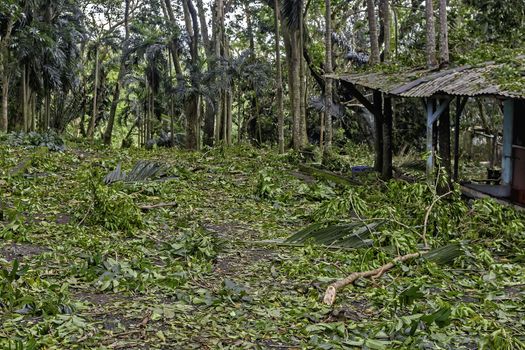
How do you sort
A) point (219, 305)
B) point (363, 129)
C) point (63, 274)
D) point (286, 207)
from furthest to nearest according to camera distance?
1. point (363, 129)
2. point (286, 207)
3. point (63, 274)
4. point (219, 305)

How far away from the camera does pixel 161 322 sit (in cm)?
497

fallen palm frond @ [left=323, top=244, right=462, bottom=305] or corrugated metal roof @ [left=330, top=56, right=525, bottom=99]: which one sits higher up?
corrugated metal roof @ [left=330, top=56, right=525, bottom=99]

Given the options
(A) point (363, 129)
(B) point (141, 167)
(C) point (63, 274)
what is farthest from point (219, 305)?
(A) point (363, 129)

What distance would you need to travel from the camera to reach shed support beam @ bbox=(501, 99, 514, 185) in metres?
11.2

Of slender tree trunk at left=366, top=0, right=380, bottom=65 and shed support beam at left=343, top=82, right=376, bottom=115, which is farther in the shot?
slender tree trunk at left=366, top=0, right=380, bottom=65

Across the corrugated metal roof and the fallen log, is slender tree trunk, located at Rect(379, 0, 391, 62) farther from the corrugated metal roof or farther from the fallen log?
the fallen log

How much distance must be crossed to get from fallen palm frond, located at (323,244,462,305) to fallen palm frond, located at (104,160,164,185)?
20.8ft

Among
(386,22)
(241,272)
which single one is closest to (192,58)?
(386,22)

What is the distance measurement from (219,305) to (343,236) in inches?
112

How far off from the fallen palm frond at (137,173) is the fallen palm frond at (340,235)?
16.0ft

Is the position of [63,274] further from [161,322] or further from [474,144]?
[474,144]

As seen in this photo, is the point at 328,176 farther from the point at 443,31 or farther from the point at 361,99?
→ the point at 443,31

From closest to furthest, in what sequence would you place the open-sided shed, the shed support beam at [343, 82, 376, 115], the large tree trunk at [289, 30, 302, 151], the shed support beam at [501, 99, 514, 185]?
1. the open-sided shed
2. the shed support beam at [501, 99, 514, 185]
3. the shed support beam at [343, 82, 376, 115]
4. the large tree trunk at [289, 30, 302, 151]

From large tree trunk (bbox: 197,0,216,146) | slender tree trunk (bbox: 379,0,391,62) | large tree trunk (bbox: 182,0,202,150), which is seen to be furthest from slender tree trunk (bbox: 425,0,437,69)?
large tree trunk (bbox: 182,0,202,150)
